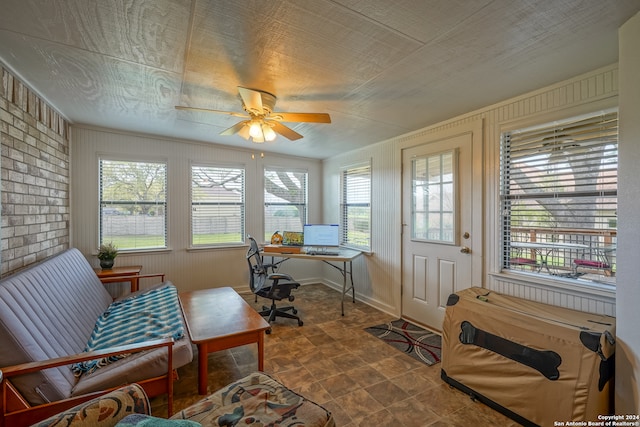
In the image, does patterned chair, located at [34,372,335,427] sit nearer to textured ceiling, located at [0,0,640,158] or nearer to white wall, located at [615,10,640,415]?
white wall, located at [615,10,640,415]

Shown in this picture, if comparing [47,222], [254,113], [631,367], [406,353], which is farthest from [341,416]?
[47,222]

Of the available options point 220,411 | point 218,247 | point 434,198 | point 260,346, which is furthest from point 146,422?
point 218,247

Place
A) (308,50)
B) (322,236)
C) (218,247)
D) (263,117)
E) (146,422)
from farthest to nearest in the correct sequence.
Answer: (218,247), (322,236), (263,117), (308,50), (146,422)

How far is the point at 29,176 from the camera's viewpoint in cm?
232

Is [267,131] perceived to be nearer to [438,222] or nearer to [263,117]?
[263,117]

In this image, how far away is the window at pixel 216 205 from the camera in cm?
Result: 416

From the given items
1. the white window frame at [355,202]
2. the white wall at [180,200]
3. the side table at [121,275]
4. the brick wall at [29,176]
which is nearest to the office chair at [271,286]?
the white wall at [180,200]

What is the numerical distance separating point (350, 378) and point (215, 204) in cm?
312

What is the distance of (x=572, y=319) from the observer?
181cm

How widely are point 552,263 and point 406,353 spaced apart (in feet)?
4.78

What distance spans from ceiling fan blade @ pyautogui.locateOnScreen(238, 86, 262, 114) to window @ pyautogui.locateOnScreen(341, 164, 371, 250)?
7.41ft

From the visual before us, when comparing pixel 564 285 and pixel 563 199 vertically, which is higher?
pixel 563 199

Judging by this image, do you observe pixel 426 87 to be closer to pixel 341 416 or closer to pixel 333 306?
pixel 341 416

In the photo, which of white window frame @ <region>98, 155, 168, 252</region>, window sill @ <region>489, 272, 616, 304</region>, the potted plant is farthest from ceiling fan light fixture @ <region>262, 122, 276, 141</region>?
the potted plant
